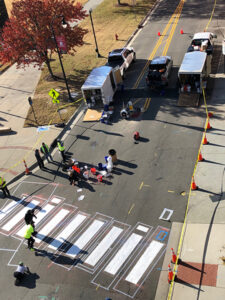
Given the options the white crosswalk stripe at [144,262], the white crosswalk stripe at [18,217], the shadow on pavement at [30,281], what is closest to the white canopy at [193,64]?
the white crosswalk stripe at [18,217]

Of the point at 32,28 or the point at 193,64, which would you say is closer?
the point at 193,64

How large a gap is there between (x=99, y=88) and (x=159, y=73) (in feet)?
18.0

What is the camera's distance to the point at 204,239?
15.6 meters

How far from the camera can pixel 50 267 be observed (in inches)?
622

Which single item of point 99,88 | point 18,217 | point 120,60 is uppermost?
point 99,88

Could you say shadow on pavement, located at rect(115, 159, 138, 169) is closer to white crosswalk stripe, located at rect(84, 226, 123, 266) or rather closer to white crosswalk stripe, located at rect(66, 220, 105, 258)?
white crosswalk stripe, located at rect(66, 220, 105, 258)

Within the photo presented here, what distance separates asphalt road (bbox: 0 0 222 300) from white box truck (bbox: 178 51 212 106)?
0.92m

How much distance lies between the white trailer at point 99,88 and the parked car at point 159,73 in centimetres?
332

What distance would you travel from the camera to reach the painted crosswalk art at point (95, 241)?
1491 centimetres

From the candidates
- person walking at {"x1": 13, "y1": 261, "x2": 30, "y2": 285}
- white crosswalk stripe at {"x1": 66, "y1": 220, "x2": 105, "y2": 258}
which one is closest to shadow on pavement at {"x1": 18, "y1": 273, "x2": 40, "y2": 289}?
person walking at {"x1": 13, "y1": 261, "x2": 30, "y2": 285}

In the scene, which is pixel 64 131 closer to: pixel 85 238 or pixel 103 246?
pixel 85 238

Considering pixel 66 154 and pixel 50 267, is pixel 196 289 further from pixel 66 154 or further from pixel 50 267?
pixel 66 154

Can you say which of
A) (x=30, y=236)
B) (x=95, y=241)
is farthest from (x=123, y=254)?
(x=30, y=236)

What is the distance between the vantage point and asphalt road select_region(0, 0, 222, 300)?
14.9 meters
